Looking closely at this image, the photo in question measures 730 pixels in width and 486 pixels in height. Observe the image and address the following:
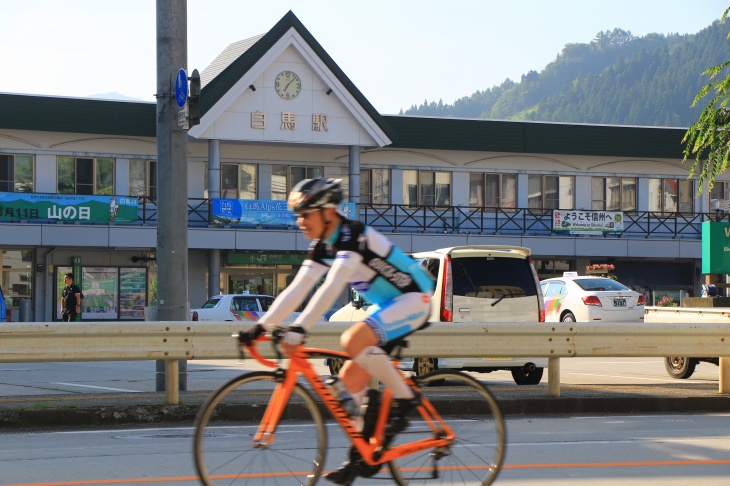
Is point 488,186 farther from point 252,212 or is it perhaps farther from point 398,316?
point 398,316

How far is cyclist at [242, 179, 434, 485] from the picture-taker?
5949 mm

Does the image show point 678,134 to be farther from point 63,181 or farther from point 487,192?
point 63,181

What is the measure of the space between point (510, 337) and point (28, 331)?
17.5 feet

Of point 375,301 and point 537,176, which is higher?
point 537,176

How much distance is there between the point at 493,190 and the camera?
4581cm

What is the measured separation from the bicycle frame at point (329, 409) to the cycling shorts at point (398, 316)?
244mm

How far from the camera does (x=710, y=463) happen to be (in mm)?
8477

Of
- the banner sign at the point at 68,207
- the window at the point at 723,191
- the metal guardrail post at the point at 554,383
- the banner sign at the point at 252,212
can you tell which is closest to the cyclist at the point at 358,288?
the metal guardrail post at the point at 554,383

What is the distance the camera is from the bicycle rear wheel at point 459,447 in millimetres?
6449

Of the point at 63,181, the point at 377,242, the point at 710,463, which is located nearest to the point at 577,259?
the point at 63,181

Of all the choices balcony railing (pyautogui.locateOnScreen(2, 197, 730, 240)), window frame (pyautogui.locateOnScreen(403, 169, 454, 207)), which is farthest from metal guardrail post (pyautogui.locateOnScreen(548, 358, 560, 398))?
window frame (pyautogui.locateOnScreen(403, 169, 454, 207))

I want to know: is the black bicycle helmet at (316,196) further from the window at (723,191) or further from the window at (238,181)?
the window at (723,191)

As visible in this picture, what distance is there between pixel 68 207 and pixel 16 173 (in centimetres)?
363

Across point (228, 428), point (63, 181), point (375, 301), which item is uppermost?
point (63, 181)
